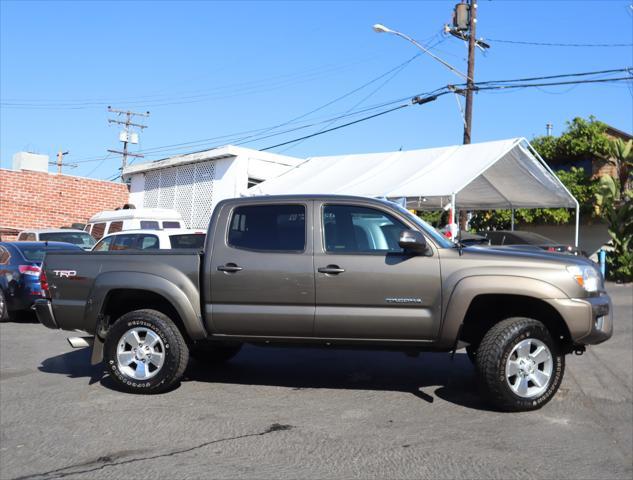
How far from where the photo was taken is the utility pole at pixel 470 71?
71.7 ft

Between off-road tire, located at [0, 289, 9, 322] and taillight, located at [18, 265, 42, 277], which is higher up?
taillight, located at [18, 265, 42, 277]

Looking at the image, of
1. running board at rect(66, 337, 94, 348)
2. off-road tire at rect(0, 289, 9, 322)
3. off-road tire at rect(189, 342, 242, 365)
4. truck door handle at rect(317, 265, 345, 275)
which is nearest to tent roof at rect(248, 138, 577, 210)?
off-road tire at rect(0, 289, 9, 322)

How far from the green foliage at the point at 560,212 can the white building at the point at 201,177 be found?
25.6 ft

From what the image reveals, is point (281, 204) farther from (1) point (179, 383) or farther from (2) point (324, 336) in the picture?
(1) point (179, 383)

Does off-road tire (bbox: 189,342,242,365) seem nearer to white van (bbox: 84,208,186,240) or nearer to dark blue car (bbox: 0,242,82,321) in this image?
dark blue car (bbox: 0,242,82,321)

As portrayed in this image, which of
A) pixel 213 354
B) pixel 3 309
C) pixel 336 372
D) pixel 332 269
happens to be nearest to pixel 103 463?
pixel 332 269

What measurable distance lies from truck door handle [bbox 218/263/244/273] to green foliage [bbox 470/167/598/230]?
17.9 m

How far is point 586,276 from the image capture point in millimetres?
5883

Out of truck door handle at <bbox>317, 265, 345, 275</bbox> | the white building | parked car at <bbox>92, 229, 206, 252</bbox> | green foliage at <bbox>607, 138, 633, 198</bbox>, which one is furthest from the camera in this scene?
the white building

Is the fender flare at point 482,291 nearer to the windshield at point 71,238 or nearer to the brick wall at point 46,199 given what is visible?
the windshield at point 71,238

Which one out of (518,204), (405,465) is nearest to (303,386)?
(405,465)

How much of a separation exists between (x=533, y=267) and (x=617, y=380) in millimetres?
2454

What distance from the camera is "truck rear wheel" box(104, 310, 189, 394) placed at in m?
6.33

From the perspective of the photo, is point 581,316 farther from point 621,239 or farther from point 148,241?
point 621,239
